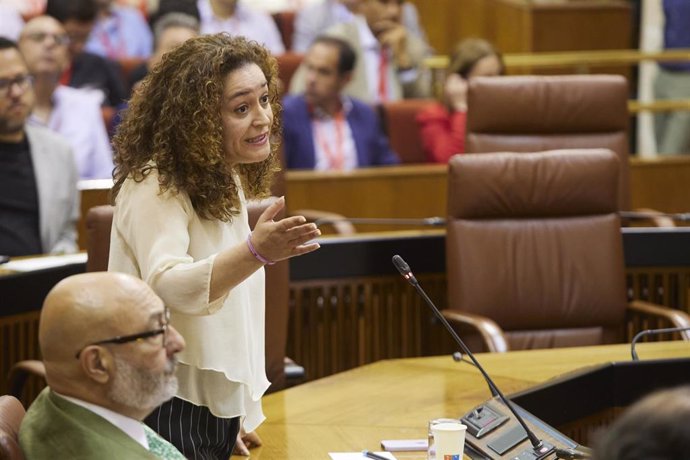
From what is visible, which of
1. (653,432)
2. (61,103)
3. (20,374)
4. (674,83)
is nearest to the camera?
(653,432)

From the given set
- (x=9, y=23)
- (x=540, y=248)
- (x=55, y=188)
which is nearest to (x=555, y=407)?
(x=540, y=248)

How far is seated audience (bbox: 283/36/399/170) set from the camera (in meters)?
4.46

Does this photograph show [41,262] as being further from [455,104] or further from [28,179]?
[455,104]

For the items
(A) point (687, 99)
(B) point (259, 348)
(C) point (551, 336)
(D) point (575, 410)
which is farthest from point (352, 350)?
(A) point (687, 99)

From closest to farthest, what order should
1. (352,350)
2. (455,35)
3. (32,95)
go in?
(352,350)
(32,95)
(455,35)

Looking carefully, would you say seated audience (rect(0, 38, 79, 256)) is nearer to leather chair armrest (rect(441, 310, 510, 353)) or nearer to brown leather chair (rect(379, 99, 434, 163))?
leather chair armrest (rect(441, 310, 510, 353))

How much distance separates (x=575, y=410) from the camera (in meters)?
2.23

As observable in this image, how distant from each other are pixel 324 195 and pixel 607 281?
60.1 inches

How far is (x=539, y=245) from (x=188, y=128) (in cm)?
156

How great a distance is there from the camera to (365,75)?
500 centimetres

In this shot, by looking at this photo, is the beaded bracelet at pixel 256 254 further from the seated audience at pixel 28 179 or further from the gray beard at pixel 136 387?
the seated audience at pixel 28 179

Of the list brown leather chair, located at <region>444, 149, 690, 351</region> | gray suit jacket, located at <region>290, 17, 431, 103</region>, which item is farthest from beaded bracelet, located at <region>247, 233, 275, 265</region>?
gray suit jacket, located at <region>290, 17, 431, 103</region>

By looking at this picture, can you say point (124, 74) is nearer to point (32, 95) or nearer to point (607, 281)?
point (32, 95)

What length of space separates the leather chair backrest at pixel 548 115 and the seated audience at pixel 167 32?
121 centimetres
